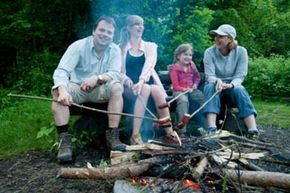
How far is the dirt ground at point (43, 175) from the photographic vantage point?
356 centimetres

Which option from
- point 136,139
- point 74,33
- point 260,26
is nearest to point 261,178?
point 136,139

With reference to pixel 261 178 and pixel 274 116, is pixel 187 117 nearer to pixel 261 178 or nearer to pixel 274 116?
pixel 261 178

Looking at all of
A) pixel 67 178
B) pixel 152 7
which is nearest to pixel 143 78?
A: pixel 67 178

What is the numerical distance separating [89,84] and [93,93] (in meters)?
0.15

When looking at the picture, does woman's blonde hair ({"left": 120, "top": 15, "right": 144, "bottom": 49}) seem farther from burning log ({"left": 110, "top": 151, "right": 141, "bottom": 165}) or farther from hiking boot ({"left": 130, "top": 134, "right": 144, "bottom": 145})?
burning log ({"left": 110, "top": 151, "right": 141, "bottom": 165})

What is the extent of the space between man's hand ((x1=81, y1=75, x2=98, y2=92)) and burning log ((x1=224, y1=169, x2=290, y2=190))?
5.19ft

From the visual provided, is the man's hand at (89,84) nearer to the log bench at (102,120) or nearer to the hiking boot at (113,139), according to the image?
the log bench at (102,120)

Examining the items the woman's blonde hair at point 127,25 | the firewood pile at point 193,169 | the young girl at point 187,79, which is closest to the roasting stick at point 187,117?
the young girl at point 187,79

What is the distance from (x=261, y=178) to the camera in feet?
10.9

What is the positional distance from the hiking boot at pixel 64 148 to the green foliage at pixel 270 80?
801 centimetres

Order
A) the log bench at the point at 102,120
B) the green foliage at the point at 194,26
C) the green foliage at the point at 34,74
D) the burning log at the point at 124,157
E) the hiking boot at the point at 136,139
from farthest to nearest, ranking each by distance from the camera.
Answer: the green foliage at the point at 34,74, the green foliage at the point at 194,26, the log bench at the point at 102,120, the hiking boot at the point at 136,139, the burning log at the point at 124,157

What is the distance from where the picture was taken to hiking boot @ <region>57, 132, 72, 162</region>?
4.10 metres

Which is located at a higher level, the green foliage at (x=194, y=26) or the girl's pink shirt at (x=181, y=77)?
the green foliage at (x=194, y=26)

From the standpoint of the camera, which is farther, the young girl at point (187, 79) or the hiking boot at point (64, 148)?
the young girl at point (187, 79)
